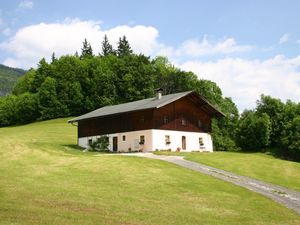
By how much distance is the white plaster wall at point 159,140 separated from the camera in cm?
5359

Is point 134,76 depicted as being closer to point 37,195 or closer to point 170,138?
point 170,138

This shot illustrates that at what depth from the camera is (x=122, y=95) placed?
112m

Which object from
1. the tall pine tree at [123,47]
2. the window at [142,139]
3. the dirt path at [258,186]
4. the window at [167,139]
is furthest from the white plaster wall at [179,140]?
the tall pine tree at [123,47]

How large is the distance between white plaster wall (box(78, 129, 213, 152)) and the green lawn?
14.1 meters

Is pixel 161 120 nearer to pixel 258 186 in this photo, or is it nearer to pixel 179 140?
pixel 179 140

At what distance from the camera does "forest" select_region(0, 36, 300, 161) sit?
82688 millimetres

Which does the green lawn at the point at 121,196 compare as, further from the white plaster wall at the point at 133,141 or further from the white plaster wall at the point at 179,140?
the white plaster wall at the point at 179,140

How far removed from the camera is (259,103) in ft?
284

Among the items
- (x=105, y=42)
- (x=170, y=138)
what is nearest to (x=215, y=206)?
(x=170, y=138)

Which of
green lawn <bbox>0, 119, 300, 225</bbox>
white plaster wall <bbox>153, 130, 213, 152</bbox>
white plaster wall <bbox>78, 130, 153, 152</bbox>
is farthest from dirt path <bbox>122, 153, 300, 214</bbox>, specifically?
white plaster wall <bbox>78, 130, 153, 152</bbox>

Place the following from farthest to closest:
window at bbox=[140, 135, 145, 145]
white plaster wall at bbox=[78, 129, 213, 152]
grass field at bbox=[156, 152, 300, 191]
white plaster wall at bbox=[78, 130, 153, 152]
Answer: window at bbox=[140, 135, 145, 145] < white plaster wall at bbox=[78, 130, 153, 152] < white plaster wall at bbox=[78, 129, 213, 152] < grass field at bbox=[156, 152, 300, 191]

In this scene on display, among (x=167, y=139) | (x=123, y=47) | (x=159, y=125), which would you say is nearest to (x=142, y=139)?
(x=159, y=125)

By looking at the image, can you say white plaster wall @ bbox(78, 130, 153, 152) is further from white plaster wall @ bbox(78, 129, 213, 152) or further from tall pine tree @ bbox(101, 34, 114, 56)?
tall pine tree @ bbox(101, 34, 114, 56)

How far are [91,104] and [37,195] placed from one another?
88196mm
